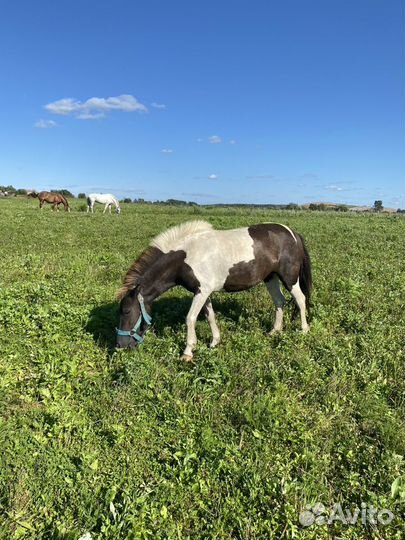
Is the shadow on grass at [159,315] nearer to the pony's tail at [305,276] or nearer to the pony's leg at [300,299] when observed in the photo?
the pony's leg at [300,299]

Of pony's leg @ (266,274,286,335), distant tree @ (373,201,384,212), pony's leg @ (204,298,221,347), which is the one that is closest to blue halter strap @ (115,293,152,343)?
pony's leg @ (204,298,221,347)

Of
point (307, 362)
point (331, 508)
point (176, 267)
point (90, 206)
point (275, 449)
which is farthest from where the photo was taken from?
point (90, 206)

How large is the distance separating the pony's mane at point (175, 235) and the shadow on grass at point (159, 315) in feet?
4.64

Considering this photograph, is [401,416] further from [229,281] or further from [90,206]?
[90,206]

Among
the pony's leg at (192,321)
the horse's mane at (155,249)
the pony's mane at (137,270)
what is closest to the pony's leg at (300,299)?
the pony's leg at (192,321)

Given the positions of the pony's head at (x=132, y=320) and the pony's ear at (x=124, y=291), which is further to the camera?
the pony's ear at (x=124, y=291)

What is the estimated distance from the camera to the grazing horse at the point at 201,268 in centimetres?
548

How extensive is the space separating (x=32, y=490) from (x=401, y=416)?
3.52 m

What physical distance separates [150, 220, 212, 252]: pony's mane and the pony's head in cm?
80

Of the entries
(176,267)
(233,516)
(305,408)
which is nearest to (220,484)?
(233,516)

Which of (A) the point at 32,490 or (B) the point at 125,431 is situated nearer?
(A) the point at 32,490

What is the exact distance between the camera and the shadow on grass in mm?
6051

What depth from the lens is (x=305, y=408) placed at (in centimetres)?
419

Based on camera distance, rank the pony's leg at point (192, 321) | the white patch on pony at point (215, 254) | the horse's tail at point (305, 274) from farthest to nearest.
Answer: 1. the horse's tail at point (305, 274)
2. the white patch on pony at point (215, 254)
3. the pony's leg at point (192, 321)
